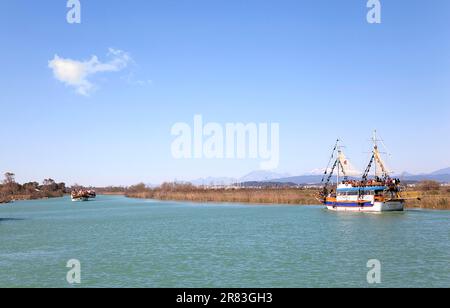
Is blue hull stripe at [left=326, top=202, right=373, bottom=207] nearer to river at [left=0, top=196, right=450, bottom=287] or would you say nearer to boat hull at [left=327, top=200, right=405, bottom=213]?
boat hull at [left=327, top=200, right=405, bottom=213]

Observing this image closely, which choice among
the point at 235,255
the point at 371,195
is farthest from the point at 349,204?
the point at 235,255

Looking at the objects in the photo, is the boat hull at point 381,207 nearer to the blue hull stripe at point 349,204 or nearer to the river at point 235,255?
the blue hull stripe at point 349,204

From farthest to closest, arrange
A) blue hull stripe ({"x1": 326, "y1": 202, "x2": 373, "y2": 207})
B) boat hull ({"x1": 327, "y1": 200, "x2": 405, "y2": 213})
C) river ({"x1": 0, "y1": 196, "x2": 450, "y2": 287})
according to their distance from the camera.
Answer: blue hull stripe ({"x1": 326, "y1": 202, "x2": 373, "y2": 207}), boat hull ({"x1": 327, "y1": 200, "x2": 405, "y2": 213}), river ({"x1": 0, "y1": 196, "x2": 450, "y2": 287})

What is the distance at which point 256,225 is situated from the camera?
5553 cm

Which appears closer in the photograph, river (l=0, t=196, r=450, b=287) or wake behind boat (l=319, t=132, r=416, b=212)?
river (l=0, t=196, r=450, b=287)

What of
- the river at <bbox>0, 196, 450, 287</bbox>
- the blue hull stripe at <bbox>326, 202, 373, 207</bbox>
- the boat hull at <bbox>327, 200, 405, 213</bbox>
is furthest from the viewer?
the blue hull stripe at <bbox>326, 202, 373, 207</bbox>

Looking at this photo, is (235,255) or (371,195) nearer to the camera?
(235,255)

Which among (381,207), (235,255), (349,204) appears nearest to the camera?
(235,255)

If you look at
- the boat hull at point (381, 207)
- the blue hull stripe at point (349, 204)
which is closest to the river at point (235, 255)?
the boat hull at point (381, 207)

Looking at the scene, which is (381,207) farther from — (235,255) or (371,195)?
(235,255)

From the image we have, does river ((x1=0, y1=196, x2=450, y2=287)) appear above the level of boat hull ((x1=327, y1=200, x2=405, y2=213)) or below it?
below

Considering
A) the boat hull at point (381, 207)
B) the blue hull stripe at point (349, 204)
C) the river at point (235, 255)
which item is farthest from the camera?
the blue hull stripe at point (349, 204)

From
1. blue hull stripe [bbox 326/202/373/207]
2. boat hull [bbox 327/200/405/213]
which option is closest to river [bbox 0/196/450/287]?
boat hull [bbox 327/200/405/213]
